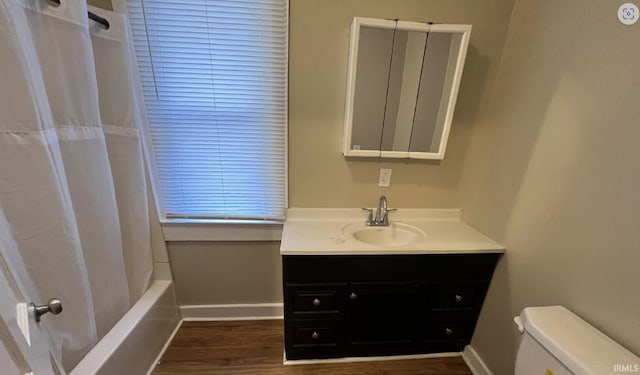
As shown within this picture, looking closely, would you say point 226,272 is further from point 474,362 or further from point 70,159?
point 474,362

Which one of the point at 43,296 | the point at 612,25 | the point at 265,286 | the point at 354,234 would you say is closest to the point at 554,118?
the point at 612,25

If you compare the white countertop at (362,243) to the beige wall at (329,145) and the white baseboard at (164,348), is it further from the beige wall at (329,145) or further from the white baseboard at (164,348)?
the white baseboard at (164,348)

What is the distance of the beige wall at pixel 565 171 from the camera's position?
854 millimetres

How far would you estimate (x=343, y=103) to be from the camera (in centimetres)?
143

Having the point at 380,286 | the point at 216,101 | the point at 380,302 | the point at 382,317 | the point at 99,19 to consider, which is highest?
the point at 99,19

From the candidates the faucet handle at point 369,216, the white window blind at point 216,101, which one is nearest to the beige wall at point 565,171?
the faucet handle at point 369,216

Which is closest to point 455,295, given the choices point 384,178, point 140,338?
point 384,178

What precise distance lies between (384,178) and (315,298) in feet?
2.71

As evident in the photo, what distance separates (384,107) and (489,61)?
635mm

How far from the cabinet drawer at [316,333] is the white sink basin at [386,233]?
1.67ft

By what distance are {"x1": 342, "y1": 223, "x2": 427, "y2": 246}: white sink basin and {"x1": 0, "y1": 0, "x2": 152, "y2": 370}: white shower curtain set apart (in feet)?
4.03

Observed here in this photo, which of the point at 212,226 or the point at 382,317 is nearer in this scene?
the point at 382,317

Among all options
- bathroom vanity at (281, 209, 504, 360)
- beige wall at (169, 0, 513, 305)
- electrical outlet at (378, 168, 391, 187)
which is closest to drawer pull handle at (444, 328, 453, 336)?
bathroom vanity at (281, 209, 504, 360)

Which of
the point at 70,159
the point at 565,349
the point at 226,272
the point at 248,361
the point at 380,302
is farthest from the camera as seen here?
the point at 226,272
